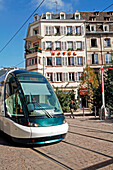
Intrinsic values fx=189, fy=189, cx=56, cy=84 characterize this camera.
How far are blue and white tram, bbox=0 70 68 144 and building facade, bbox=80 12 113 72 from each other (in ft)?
95.8

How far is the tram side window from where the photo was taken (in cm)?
643

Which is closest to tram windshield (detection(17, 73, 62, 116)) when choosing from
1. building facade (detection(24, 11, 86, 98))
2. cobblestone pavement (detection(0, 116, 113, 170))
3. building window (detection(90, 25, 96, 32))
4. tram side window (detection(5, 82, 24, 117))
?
tram side window (detection(5, 82, 24, 117))

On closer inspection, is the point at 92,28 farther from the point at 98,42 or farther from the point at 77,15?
the point at 77,15

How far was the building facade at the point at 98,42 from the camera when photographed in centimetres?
3547

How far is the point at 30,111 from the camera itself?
20.3 ft

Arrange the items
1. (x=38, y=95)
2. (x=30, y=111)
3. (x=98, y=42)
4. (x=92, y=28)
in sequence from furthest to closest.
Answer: (x=92, y=28)
(x=98, y=42)
(x=38, y=95)
(x=30, y=111)

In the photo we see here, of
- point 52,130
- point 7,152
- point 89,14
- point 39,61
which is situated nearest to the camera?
point 7,152

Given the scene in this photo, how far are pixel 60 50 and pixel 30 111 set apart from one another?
29630 millimetres

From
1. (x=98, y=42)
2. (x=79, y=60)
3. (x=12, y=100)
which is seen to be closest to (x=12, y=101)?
(x=12, y=100)

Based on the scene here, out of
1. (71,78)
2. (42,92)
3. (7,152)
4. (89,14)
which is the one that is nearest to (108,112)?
(42,92)

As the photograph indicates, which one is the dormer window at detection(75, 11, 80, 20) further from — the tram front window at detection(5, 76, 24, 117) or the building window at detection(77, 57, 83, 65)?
the tram front window at detection(5, 76, 24, 117)

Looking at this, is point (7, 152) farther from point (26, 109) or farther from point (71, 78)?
point (71, 78)

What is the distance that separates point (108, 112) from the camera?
1483 cm

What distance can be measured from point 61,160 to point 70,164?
356 millimetres
